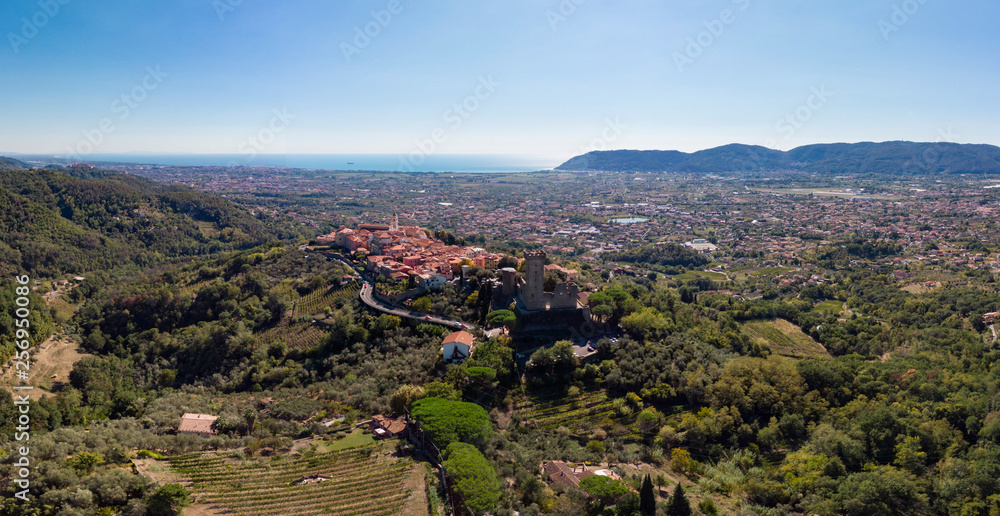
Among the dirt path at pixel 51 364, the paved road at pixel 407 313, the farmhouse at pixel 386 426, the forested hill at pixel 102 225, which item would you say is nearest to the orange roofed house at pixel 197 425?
the farmhouse at pixel 386 426

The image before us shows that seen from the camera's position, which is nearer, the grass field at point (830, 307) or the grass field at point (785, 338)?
the grass field at point (785, 338)

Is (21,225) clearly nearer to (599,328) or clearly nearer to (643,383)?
(599,328)

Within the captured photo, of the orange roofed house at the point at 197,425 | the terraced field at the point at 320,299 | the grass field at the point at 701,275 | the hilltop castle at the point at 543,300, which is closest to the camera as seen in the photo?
the orange roofed house at the point at 197,425

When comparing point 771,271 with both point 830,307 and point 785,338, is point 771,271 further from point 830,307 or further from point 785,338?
point 785,338

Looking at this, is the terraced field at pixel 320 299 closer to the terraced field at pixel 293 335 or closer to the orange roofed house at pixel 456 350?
the terraced field at pixel 293 335

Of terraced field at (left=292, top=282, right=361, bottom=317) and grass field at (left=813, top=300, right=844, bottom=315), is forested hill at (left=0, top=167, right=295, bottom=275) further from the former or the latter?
grass field at (left=813, top=300, right=844, bottom=315)

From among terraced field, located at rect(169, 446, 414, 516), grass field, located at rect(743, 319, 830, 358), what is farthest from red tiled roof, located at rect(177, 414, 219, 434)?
grass field, located at rect(743, 319, 830, 358)

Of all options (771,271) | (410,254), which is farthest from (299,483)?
(771,271)
